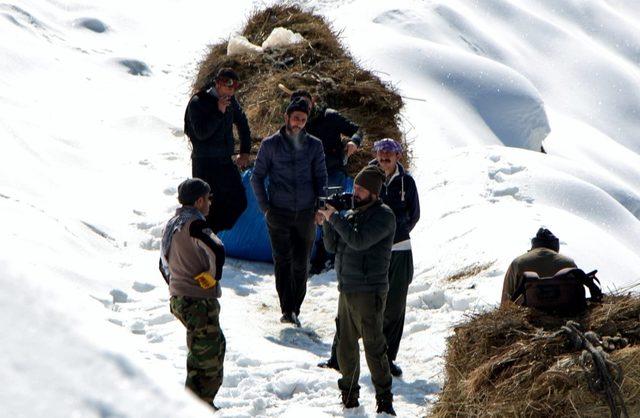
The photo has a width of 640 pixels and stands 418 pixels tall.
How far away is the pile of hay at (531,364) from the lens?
457 cm

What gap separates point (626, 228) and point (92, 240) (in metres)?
5.59

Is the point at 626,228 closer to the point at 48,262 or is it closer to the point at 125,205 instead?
the point at 125,205

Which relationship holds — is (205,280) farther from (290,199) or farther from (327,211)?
(290,199)

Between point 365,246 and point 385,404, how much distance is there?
917mm

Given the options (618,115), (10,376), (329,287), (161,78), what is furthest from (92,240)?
(618,115)

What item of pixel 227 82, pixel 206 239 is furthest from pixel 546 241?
pixel 227 82

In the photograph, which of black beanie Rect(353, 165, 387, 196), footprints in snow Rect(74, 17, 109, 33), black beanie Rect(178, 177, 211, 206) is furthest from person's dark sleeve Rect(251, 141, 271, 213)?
footprints in snow Rect(74, 17, 109, 33)

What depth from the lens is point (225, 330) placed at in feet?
22.7

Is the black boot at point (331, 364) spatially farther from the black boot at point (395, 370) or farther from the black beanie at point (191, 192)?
the black beanie at point (191, 192)

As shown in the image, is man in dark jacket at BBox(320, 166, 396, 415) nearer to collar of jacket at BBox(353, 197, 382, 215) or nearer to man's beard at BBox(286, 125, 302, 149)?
collar of jacket at BBox(353, 197, 382, 215)

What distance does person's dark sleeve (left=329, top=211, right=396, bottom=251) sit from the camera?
5578 millimetres

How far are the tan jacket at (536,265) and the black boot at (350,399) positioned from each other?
0.99 meters

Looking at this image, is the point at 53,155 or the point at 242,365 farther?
the point at 53,155

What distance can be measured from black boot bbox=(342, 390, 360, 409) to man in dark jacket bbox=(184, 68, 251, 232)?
2.58 m
